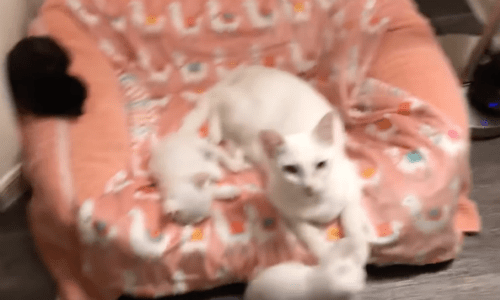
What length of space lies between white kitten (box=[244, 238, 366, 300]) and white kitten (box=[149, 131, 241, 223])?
0.29 meters

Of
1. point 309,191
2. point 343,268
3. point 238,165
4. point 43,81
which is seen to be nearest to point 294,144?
point 309,191

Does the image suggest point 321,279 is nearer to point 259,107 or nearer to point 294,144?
point 294,144

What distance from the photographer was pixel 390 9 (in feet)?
5.14

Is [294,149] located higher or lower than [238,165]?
higher

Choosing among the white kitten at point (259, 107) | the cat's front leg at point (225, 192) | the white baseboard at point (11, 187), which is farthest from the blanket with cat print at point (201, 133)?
the white baseboard at point (11, 187)

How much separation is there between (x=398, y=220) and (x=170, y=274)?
0.72 m

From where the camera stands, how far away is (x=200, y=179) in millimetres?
1188

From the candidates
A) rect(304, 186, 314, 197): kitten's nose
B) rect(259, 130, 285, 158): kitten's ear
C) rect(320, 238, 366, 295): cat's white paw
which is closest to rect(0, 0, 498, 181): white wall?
rect(259, 130, 285, 158): kitten's ear

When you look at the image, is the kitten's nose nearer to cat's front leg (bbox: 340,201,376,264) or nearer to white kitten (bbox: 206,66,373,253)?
white kitten (bbox: 206,66,373,253)

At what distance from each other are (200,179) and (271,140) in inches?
13.0

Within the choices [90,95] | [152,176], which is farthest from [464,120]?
[90,95]

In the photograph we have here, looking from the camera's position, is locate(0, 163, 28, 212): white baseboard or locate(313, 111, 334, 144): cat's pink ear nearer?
locate(313, 111, 334, 144): cat's pink ear

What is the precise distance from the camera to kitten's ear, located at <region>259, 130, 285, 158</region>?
931mm

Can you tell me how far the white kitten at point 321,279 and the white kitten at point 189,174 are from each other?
292 millimetres
